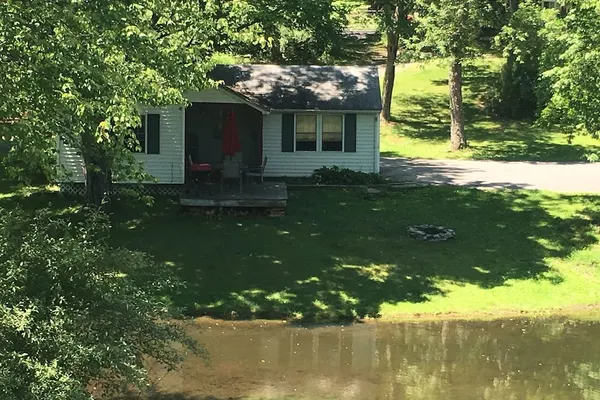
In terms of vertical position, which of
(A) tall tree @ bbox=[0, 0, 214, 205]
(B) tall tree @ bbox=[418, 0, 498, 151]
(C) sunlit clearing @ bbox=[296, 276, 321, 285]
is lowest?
(C) sunlit clearing @ bbox=[296, 276, 321, 285]

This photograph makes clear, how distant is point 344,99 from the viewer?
84.9 ft

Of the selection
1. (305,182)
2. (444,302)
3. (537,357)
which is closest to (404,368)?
(537,357)

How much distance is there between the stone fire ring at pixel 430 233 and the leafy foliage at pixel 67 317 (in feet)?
37.1

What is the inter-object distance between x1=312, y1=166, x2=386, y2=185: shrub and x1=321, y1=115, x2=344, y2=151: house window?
971 millimetres

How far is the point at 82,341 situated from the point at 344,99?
18542mm

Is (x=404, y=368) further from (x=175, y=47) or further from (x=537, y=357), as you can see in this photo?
(x=175, y=47)

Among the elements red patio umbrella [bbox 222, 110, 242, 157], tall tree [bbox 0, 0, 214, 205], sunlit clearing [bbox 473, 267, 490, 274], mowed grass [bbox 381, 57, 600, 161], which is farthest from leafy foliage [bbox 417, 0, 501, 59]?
tall tree [bbox 0, 0, 214, 205]

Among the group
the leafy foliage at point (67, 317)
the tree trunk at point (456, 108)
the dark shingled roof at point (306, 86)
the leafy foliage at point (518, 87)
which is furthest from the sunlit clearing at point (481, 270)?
the leafy foliage at point (518, 87)

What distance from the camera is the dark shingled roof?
25656 millimetres

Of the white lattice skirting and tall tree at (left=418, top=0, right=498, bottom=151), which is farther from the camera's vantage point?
tall tree at (left=418, top=0, right=498, bottom=151)

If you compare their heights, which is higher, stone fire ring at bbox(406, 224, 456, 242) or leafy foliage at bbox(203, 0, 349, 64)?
leafy foliage at bbox(203, 0, 349, 64)

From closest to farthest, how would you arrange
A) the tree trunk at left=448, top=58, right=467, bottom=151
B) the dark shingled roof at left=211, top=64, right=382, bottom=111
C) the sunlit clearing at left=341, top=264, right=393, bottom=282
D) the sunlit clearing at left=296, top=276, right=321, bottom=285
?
the sunlit clearing at left=296, top=276, right=321, bottom=285
the sunlit clearing at left=341, top=264, right=393, bottom=282
the dark shingled roof at left=211, top=64, right=382, bottom=111
the tree trunk at left=448, top=58, right=467, bottom=151

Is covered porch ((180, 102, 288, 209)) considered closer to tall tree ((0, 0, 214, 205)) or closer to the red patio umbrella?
the red patio umbrella

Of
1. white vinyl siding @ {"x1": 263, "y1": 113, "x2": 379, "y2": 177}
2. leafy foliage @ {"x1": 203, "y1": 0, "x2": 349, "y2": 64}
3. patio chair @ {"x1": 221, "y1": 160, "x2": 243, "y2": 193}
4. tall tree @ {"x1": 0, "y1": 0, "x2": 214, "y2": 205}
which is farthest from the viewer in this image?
white vinyl siding @ {"x1": 263, "y1": 113, "x2": 379, "y2": 177}
